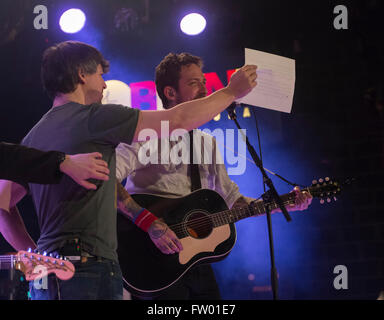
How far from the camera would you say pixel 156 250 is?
10.1 feet

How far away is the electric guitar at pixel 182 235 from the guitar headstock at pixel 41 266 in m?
0.97

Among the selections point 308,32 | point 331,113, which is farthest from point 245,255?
point 308,32

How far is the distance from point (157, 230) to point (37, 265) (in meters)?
1.05

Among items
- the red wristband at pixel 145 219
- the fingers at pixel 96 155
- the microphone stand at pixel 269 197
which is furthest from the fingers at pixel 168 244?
the fingers at pixel 96 155

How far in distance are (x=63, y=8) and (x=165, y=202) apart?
254 centimetres

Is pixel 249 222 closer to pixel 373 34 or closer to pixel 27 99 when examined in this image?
pixel 373 34

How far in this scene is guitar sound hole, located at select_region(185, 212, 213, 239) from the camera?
3211 millimetres

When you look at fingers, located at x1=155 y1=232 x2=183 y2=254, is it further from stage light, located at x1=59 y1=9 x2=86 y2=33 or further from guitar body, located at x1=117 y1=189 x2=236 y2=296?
stage light, located at x1=59 y1=9 x2=86 y2=33

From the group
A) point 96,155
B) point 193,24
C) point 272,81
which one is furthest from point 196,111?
point 193,24

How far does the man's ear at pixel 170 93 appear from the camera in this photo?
3.72 metres

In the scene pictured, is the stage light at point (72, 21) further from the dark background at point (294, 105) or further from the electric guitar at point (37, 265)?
the electric guitar at point (37, 265)

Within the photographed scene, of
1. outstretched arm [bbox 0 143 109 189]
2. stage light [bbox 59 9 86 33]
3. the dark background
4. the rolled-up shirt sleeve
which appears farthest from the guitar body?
stage light [bbox 59 9 86 33]

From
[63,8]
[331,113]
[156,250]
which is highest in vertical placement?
[63,8]

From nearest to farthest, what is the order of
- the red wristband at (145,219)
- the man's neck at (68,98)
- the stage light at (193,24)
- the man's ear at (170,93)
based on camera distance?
the man's neck at (68,98) < the red wristband at (145,219) < the man's ear at (170,93) < the stage light at (193,24)
